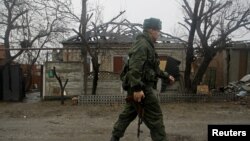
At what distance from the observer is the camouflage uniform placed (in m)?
5.69

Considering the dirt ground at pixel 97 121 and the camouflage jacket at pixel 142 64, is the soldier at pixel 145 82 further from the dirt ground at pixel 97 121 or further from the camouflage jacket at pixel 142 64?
the dirt ground at pixel 97 121

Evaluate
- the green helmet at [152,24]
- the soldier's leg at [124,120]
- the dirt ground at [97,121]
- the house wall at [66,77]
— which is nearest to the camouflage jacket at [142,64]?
the green helmet at [152,24]

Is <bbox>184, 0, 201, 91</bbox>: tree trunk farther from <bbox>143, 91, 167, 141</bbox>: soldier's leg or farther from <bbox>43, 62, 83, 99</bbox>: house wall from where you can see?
<bbox>143, 91, 167, 141</bbox>: soldier's leg

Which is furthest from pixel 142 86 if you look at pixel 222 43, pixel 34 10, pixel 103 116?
pixel 34 10

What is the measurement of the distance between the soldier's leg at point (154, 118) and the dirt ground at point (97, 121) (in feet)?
5.11

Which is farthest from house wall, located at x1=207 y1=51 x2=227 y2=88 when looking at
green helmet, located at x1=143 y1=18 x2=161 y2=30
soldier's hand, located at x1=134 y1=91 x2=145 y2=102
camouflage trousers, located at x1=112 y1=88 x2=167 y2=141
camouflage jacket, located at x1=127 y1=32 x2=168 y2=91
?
soldier's hand, located at x1=134 y1=91 x2=145 y2=102

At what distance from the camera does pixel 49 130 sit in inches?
339

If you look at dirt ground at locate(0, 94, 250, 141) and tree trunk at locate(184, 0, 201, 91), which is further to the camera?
tree trunk at locate(184, 0, 201, 91)

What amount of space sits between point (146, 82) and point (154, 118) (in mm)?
538

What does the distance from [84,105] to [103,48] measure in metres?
3.62

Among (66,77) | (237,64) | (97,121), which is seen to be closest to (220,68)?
(237,64)

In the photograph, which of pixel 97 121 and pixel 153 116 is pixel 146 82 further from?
pixel 97 121

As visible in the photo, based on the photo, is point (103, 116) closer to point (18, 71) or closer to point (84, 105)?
point (84, 105)

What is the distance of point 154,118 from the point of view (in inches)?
233
